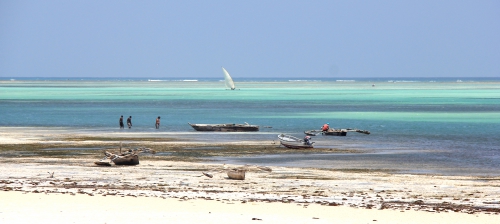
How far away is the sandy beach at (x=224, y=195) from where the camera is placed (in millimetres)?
→ 18953

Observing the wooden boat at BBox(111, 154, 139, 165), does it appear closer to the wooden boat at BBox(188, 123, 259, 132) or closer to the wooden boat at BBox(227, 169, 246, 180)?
the wooden boat at BBox(227, 169, 246, 180)

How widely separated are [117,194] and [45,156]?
14.4 metres

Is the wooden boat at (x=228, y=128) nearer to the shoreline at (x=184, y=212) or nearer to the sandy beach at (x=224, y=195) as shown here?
the sandy beach at (x=224, y=195)

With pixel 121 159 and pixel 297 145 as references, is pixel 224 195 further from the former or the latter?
pixel 297 145

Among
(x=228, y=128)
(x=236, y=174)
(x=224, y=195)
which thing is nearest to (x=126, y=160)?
(x=236, y=174)

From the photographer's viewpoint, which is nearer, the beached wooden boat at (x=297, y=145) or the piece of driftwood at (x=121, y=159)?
the piece of driftwood at (x=121, y=159)

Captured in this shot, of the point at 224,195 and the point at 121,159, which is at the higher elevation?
the point at 224,195

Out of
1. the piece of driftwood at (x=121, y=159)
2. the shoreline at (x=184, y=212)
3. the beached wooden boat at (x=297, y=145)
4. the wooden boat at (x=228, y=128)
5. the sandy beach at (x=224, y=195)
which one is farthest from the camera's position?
the wooden boat at (x=228, y=128)

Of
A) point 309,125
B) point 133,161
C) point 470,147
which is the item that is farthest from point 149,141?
point 309,125

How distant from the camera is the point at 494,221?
18.4 metres

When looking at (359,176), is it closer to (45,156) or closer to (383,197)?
(383,197)

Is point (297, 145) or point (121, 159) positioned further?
point (297, 145)

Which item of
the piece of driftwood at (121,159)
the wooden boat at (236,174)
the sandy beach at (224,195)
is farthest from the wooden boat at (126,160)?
the wooden boat at (236,174)

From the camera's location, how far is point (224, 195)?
74.7ft
